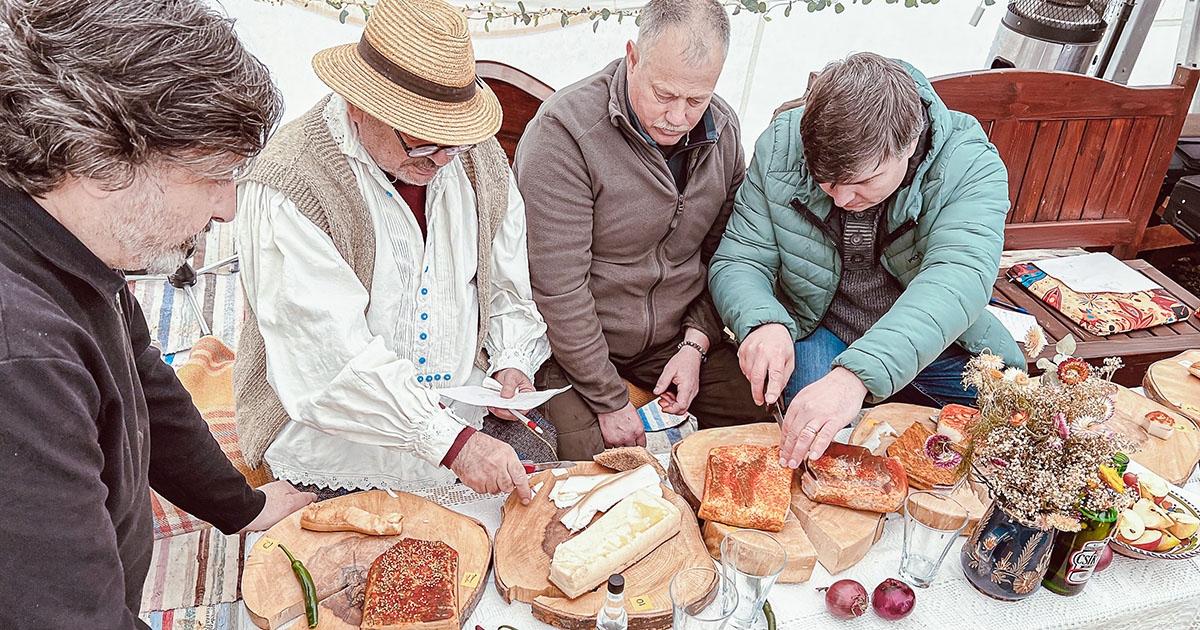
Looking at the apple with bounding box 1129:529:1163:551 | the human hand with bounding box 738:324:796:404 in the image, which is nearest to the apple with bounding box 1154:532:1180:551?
the apple with bounding box 1129:529:1163:551

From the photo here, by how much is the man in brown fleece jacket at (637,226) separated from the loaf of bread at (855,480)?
0.83m

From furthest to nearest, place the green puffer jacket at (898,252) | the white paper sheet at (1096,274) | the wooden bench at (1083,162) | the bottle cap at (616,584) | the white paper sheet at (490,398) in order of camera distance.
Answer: the white paper sheet at (1096,274)
the wooden bench at (1083,162)
the green puffer jacket at (898,252)
the white paper sheet at (490,398)
the bottle cap at (616,584)

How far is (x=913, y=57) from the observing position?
396 centimetres

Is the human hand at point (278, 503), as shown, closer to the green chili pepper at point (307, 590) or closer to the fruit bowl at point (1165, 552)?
the green chili pepper at point (307, 590)

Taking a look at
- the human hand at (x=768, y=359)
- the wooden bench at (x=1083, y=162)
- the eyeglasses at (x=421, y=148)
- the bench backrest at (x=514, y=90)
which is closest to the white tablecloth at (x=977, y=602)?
the human hand at (x=768, y=359)

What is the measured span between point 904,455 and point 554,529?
84cm

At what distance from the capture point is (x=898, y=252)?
242cm

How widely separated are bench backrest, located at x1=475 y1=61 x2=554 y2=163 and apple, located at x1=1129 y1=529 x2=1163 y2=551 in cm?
227

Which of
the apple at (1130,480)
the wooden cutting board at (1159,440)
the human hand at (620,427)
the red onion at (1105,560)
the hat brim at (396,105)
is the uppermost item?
the hat brim at (396,105)

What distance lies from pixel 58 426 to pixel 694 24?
1.71 meters

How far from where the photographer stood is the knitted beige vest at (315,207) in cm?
181

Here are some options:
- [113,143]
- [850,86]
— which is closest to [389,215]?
[113,143]

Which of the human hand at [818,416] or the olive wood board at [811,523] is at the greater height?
the human hand at [818,416]

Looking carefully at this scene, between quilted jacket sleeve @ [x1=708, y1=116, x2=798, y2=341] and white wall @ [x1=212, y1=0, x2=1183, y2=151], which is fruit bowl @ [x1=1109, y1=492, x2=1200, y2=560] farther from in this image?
white wall @ [x1=212, y1=0, x2=1183, y2=151]
